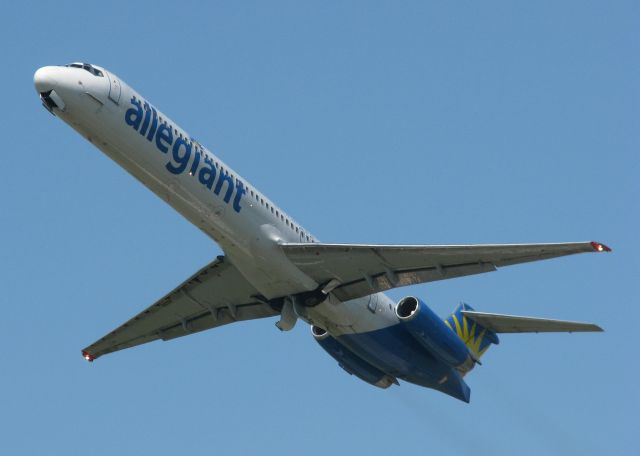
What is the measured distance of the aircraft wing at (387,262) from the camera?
31219 millimetres

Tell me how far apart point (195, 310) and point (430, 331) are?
718cm

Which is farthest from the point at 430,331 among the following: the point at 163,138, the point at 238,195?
the point at 163,138

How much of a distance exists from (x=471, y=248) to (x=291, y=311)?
5.83m

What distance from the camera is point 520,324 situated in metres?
37.5

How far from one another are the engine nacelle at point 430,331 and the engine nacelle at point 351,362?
7.12 feet

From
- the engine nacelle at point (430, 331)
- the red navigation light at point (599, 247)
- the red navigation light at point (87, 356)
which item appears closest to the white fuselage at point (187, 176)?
the engine nacelle at point (430, 331)

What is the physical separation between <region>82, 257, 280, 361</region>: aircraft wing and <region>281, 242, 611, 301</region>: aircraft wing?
8.71 ft

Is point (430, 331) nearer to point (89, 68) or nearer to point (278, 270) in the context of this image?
point (278, 270)

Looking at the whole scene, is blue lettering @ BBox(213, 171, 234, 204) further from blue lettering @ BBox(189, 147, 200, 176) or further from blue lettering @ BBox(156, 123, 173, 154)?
blue lettering @ BBox(156, 123, 173, 154)

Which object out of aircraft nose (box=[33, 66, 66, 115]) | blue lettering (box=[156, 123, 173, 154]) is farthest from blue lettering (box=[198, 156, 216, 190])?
aircraft nose (box=[33, 66, 66, 115])

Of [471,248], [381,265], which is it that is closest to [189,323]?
[381,265]

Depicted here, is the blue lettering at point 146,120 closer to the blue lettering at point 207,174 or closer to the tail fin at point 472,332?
the blue lettering at point 207,174

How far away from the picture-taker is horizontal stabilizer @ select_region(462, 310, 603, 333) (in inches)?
1387

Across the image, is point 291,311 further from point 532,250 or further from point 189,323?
point 532,250
